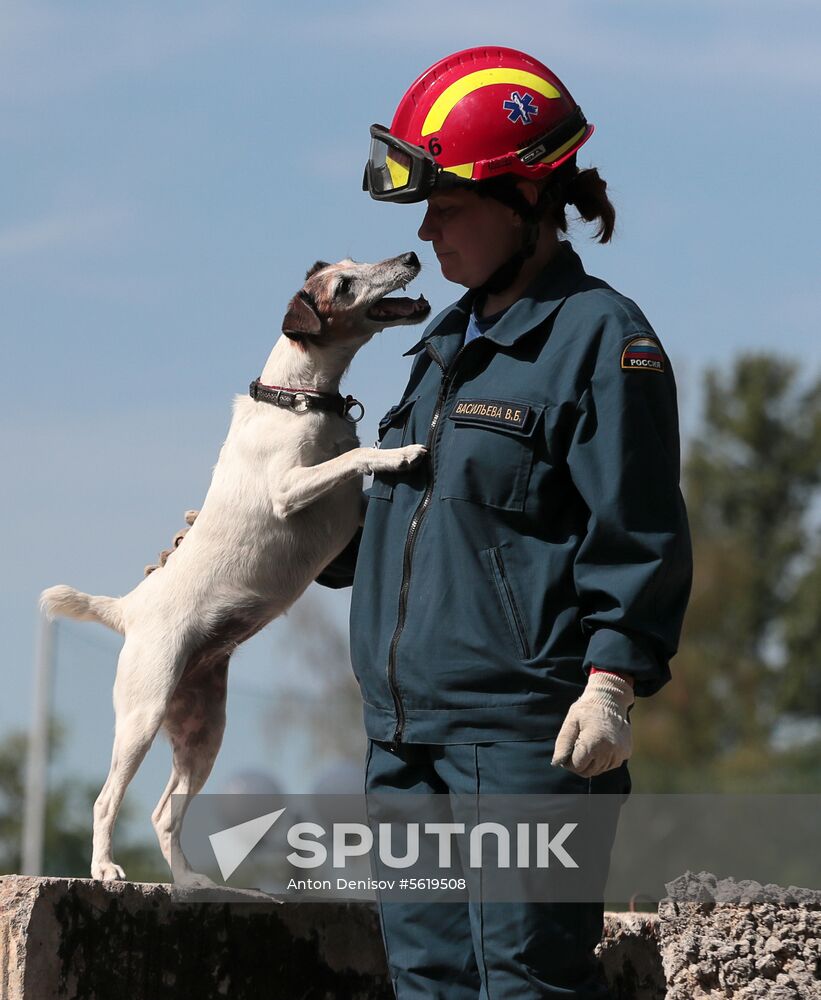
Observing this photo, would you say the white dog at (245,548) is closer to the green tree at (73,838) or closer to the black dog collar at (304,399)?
the black dog collar at (304,399)

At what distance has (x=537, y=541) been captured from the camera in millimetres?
2955

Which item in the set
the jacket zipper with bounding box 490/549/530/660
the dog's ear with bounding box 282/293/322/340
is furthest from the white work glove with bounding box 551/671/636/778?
the dog's ear with bounding box 282/293/322/340

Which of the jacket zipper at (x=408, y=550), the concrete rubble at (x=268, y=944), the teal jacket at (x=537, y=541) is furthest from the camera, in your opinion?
the concrete rubble at (x=268, y=944)

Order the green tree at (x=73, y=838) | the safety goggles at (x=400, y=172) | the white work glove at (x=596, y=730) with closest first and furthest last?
the white work glove at (x=596, y=730)
the safety goggles at (x=400, y=172)
the green tree at (x=73, y=838)

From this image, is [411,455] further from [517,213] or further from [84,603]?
[84,603]

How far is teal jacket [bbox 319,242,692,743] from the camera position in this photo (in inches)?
112

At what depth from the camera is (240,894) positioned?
4.05 meters

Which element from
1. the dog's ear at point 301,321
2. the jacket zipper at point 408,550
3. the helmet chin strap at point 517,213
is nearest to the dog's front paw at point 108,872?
the jacket zipper at point 408,550

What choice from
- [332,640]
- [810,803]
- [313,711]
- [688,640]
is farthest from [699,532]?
[313,711]

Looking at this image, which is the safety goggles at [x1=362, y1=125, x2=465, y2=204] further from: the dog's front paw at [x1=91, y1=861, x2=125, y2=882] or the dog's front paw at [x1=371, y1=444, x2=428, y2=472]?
the dog's front paw at [x1=91, y1=861, x2=125, y2=882]

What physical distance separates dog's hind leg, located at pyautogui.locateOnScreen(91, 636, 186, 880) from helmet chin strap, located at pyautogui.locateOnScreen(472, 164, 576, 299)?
1.61 meters

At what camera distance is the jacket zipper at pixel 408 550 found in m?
2.99

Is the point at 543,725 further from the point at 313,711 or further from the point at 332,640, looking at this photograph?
the point at 332,640

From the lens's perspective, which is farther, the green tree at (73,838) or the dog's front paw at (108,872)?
the green tree at (73,838)
